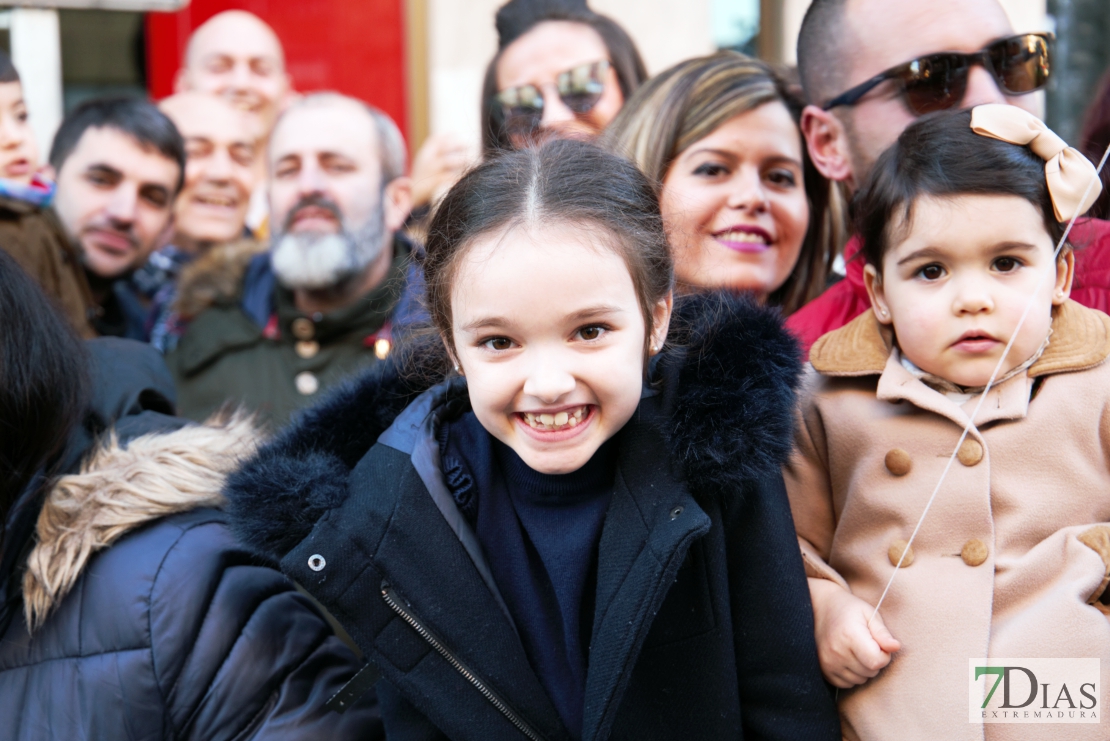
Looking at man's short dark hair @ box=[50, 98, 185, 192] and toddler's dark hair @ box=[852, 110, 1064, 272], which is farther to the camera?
man's short dark hair @ box=[50, 98, 185, 192]

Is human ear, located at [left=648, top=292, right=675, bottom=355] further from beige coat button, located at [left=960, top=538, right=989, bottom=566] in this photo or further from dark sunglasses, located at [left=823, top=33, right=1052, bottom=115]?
dark sunglasses, located at [left=823, top=33, right=1052, bottom=115]

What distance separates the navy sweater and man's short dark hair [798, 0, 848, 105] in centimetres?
135

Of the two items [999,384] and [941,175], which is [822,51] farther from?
[999,384]

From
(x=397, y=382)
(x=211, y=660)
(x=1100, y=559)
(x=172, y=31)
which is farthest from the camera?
(x=172, y=31)

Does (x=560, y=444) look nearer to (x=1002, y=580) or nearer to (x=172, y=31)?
(x=1002, y=580)

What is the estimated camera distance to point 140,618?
197cm

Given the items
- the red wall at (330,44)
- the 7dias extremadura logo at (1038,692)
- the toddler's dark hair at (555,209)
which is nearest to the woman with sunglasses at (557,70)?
the toddler's dark hair at (555,209)

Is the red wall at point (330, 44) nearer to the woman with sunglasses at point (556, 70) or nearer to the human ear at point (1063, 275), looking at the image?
the woman with sunglasses at point (556, 70)

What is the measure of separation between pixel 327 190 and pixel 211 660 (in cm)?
254

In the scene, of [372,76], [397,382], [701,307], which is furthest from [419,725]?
[372,76]

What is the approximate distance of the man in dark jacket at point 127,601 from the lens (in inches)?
77.2

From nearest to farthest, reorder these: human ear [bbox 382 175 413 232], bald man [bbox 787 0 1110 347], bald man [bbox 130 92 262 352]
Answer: bald man [bbox 787 0 1110 347]
human ear [bbox 382 175 413 232]
bald man [bbox 130 92 262 352]

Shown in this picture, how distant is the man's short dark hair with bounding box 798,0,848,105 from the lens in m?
2.84

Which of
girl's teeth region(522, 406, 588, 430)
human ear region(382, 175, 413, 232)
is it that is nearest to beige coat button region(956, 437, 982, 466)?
girl's teeth region(522, 406, 588, 430)
